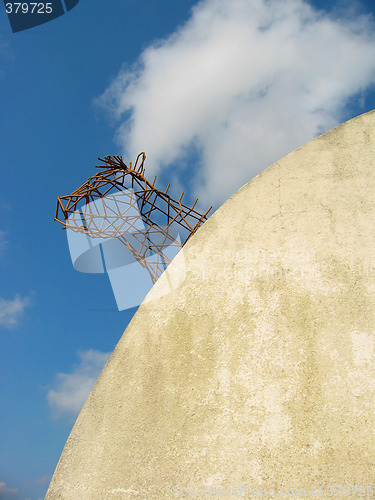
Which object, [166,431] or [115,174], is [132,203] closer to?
[115,174]

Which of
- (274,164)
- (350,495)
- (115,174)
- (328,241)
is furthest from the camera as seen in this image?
(115,174)

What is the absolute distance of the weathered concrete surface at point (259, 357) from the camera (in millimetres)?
2602

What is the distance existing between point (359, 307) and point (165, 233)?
283cm

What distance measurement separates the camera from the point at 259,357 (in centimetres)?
290

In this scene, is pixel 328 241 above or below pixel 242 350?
above

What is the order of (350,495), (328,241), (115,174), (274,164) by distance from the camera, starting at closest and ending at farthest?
(350,495) < (328,241) < (274,164) < (115,174)

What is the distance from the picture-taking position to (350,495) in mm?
2373

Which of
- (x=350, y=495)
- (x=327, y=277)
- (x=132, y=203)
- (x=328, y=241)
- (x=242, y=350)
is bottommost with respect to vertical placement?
(x=350, y=495)

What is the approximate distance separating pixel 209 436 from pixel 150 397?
0.57 m

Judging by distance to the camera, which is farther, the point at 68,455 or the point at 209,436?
the point at 68,455

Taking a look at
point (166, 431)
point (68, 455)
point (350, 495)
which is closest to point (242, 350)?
point (166, 431)

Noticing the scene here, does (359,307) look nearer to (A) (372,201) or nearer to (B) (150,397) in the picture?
(A) (372,201)

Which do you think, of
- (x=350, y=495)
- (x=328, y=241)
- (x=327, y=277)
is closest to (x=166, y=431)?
(x=350, y=495)

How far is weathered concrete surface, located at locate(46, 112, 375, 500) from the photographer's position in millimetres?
2602
